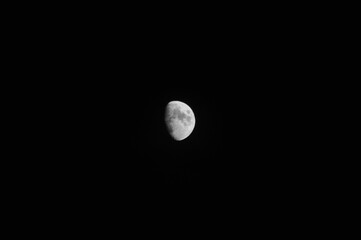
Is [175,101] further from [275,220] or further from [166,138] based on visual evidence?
[275,220]

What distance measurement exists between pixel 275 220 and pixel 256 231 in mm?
386

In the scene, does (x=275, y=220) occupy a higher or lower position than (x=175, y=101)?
lower

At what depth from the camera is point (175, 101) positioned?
441cm

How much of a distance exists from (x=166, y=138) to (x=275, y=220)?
2.38m

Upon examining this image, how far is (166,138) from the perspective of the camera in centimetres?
411

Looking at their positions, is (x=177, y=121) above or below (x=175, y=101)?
below

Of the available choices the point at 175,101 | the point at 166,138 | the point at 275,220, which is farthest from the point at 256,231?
the point at 175,101

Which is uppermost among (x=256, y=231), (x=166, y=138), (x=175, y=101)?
(x=175, y=101)

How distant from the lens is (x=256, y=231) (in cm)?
443

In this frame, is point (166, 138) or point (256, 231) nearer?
point (166, 138)

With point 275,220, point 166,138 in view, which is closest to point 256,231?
point 275,220

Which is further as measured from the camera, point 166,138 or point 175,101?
point 175,101

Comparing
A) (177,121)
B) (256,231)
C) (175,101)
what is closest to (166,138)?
(177,121)

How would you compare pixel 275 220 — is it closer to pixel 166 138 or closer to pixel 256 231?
pixel 256 231
